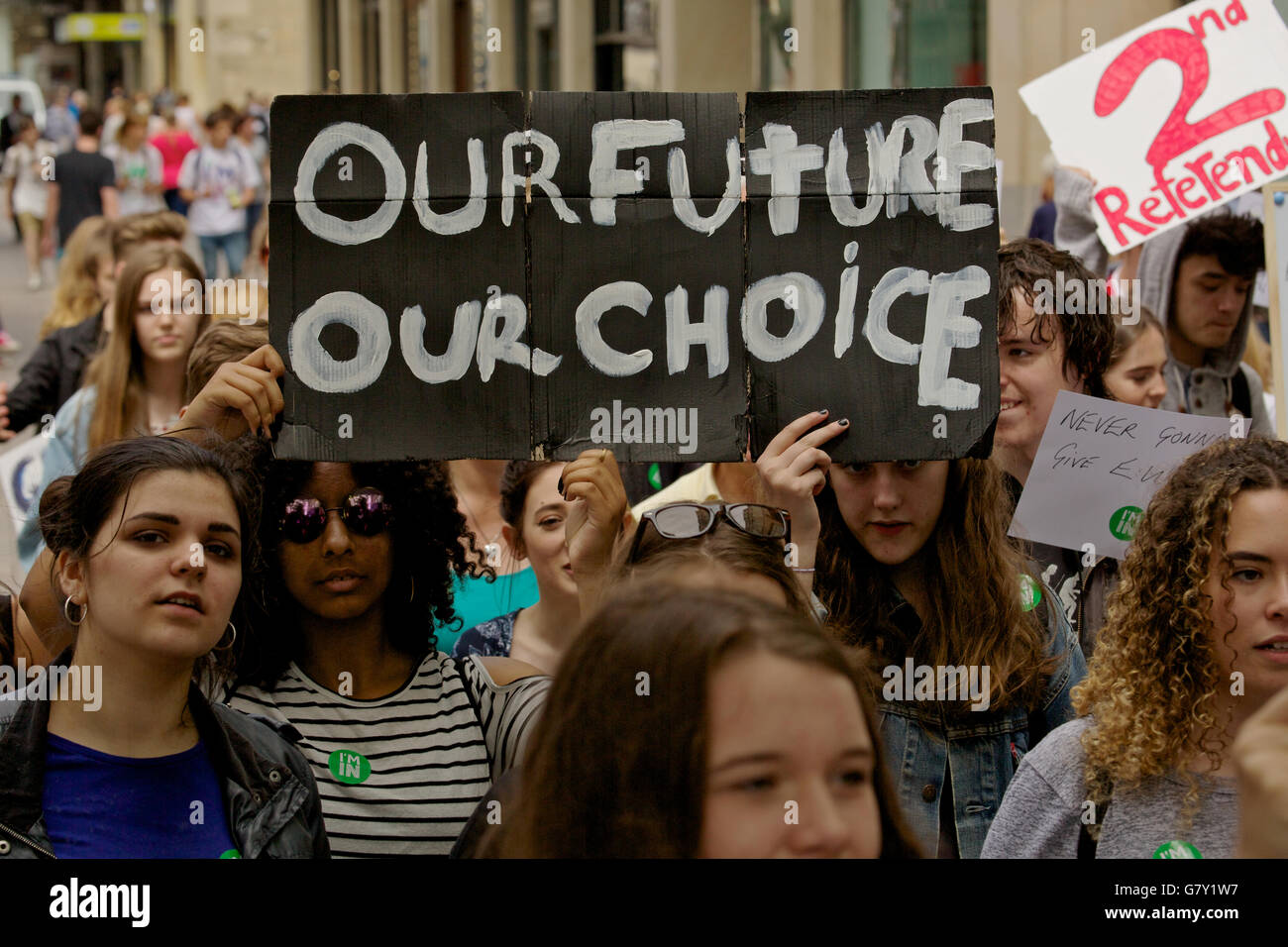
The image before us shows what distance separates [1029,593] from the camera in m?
3.19

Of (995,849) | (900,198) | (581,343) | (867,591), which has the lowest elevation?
(995,849)

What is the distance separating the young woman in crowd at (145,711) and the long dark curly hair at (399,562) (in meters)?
0.29

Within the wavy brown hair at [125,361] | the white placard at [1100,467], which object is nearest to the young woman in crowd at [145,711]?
the white placard at [1100,467]

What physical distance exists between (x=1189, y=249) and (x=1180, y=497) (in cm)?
256

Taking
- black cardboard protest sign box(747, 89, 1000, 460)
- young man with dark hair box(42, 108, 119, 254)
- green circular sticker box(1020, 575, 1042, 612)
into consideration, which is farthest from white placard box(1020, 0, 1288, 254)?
young man with dark hair box(42, 108, 119, 254)

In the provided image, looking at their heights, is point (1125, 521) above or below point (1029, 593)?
above

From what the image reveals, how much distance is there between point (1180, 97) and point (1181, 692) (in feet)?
8.22

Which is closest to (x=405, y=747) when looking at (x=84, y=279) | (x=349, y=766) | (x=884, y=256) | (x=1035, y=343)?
(x=349, y=766)

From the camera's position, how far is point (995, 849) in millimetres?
2682

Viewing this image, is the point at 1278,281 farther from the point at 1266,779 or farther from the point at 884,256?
the point at 1266,779

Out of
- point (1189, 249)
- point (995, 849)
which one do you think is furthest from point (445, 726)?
point (1189, 249)

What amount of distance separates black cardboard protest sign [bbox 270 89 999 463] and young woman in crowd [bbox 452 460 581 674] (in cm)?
52

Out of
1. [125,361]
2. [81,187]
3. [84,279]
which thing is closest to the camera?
[125,361]

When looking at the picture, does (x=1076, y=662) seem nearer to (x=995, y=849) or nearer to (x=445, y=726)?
(x=995, y=849)
